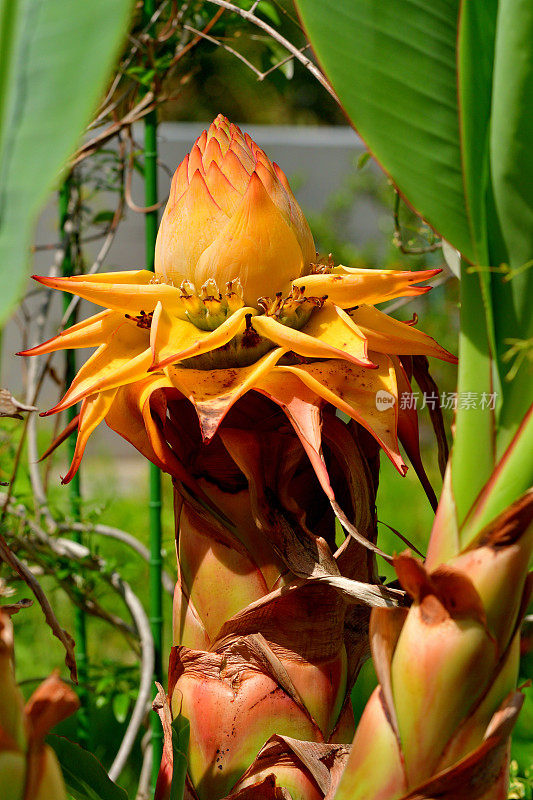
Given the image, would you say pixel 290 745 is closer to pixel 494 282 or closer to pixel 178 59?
pixel 494 282

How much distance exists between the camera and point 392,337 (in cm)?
49

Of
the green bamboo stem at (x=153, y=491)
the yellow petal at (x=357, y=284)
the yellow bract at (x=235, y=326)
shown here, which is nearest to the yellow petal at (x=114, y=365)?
the yellow bract at (x=235, y=326)

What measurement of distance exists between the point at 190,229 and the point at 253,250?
0.15ft

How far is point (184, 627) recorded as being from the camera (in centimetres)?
52

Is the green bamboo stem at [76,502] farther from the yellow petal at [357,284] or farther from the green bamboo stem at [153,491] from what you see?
the yellow petal at [357,284]

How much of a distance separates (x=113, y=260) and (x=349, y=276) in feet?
8.54

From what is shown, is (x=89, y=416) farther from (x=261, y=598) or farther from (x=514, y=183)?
(x=514, y=183)

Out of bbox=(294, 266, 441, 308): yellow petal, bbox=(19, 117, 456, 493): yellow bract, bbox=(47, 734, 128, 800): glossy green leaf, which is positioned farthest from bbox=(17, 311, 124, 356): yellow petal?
bbox=(47, 734, 128, 800): glossy green leaf

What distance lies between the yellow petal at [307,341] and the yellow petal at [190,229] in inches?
→ 2.3

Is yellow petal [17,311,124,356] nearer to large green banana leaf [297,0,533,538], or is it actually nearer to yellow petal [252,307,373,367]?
yellow petal [252,307,373,367]

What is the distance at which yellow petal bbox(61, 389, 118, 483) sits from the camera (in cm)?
48

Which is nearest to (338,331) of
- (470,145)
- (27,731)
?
(470,145)

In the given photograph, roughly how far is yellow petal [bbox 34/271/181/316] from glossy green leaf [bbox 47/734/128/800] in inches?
10.2

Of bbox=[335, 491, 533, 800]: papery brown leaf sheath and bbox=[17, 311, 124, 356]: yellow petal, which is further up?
bbox=[17, 311, 124, 356]: yellow petal
